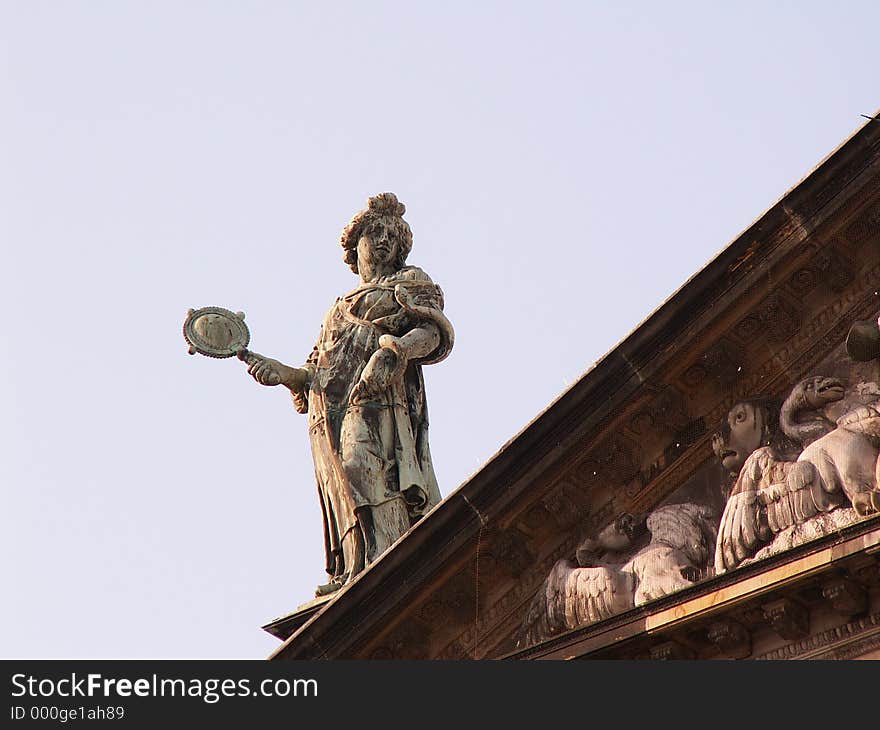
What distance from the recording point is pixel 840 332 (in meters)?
14.9

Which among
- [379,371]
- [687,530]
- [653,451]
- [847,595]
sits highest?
[379,371]

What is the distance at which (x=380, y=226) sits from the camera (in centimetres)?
1859

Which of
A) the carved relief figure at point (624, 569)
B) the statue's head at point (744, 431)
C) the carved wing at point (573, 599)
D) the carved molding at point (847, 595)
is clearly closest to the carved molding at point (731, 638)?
the carved relief figure at point (624, 569)

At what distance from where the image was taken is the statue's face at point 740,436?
14.8m

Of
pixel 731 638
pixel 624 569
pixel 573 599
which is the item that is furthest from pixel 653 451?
pixel 731 638

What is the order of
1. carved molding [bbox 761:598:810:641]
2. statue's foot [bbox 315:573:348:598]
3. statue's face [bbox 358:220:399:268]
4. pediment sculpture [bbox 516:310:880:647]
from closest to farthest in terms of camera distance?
carved molding [bbox 761:598:810:641] → pediment sculpture [bbox 516:310:880:647] → statue's foot [bbox 315:573:348:598] → statue's face [bbox 358:220:399:268]

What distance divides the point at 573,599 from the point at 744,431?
149 centimetres

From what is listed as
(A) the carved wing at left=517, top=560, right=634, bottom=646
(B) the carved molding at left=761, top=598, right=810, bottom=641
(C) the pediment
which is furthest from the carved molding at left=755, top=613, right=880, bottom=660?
(A) the carved wing at left=517, top=560, right=634, bottom=646

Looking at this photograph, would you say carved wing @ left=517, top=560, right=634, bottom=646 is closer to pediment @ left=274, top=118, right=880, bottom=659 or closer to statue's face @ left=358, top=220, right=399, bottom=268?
pediment @ left=274, top=118, right=880, bottom=659

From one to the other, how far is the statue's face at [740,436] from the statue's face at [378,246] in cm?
412

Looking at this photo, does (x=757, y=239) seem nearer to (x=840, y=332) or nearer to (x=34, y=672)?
(x=840, y=332)

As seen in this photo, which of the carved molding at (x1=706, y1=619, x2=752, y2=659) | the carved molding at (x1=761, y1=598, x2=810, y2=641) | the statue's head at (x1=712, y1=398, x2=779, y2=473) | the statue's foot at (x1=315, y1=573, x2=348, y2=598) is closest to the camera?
the carved molding at (x1=761, y1=598, x2=810, y2=641)

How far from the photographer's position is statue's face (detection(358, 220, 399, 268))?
60.5 ft

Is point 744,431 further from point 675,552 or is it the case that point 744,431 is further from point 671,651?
point 671,651
